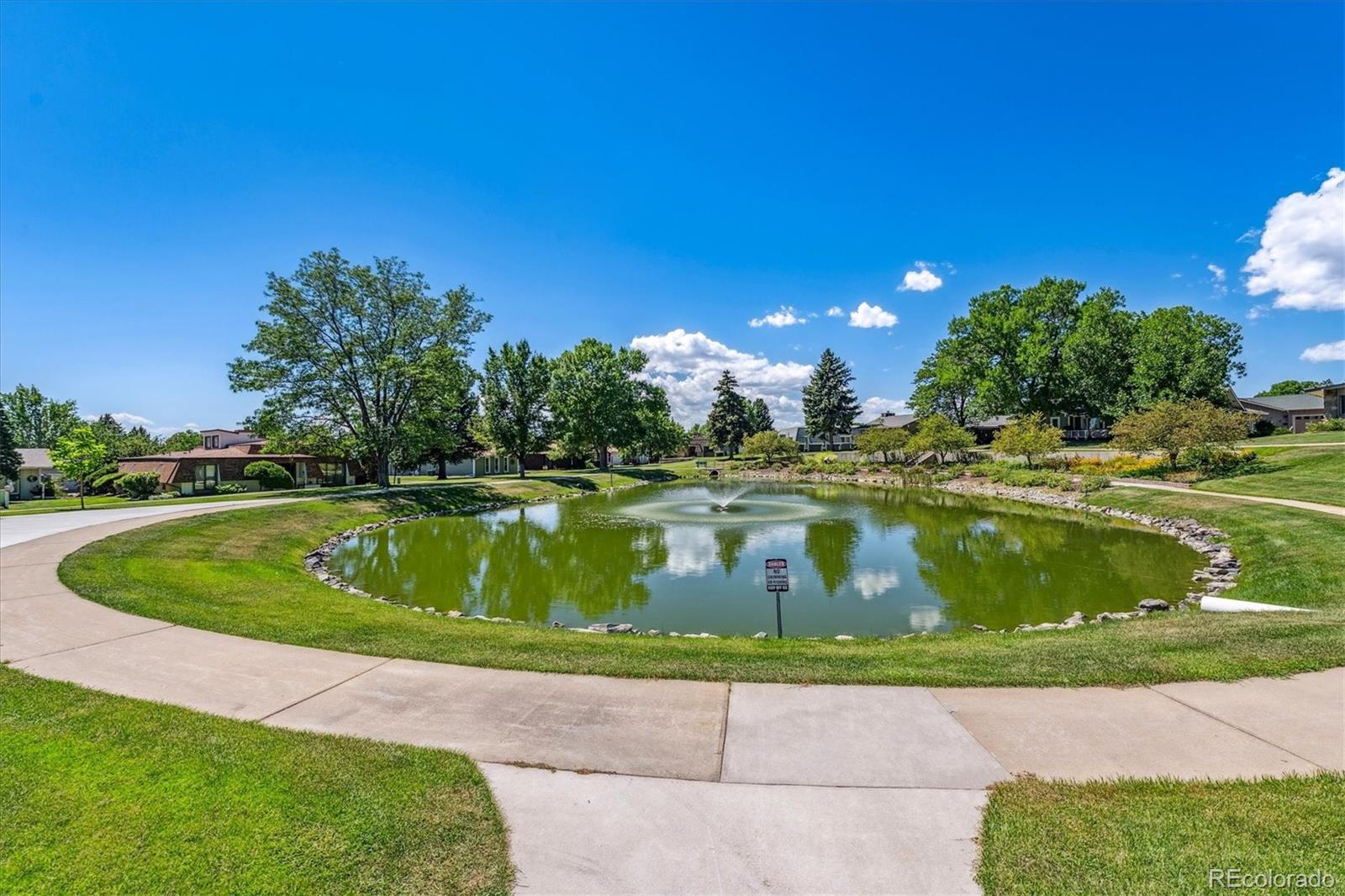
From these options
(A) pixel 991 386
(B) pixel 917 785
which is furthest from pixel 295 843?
(A) pixel 991 386

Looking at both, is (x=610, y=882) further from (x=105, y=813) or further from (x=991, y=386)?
(x=991, y=386)

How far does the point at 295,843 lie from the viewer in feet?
9.59

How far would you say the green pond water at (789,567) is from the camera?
10.2m

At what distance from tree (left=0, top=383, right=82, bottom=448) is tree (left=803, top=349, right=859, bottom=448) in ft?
257

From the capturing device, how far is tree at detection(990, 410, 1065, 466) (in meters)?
32.8

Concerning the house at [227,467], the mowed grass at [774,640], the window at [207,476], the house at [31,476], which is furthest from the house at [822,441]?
the house at [31,476]

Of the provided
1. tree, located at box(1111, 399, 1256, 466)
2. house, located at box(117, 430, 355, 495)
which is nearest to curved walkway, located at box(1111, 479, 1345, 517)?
tree, located at box(1111, 399, 1256, 466)

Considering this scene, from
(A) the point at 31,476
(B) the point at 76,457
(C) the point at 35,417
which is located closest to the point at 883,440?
(B) the point at 76,457

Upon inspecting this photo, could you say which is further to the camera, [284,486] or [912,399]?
[912,399]

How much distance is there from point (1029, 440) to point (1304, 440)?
13.0 m

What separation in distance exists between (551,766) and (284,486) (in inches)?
1474

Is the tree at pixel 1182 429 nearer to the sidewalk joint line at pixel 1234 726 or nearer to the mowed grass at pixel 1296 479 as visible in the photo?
the mowed grass at pixel 1296 479

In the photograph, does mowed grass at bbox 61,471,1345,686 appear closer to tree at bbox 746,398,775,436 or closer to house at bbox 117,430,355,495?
house at bbox 117,430,355,495

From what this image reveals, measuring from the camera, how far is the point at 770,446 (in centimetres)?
5206
